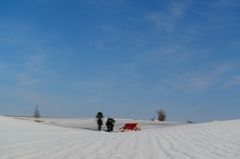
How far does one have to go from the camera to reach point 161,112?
334 feet

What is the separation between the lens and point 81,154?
7141mm

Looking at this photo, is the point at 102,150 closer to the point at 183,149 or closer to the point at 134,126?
the point at 183,149

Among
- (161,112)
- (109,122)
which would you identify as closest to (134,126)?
(109,122)

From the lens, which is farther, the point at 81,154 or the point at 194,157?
the point at 81,154

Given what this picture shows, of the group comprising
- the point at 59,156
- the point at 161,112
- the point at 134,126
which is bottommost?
the point at 59,156

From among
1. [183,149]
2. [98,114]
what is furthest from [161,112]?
[183,149]

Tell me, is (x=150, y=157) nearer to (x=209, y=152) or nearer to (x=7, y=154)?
(x=209, y=152)

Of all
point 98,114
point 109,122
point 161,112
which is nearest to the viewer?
point 109,122

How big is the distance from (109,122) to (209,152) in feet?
166

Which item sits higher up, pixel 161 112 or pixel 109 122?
pixel 161 112

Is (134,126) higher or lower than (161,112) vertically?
lower

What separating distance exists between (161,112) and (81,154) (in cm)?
A: 9601

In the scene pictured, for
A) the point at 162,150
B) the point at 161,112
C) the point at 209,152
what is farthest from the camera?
the point at 161,112

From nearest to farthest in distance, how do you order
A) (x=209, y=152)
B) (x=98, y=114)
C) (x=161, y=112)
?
1. (x=209, y=152)
2. (x=98, y=114)
3. (x=161, y=112)
